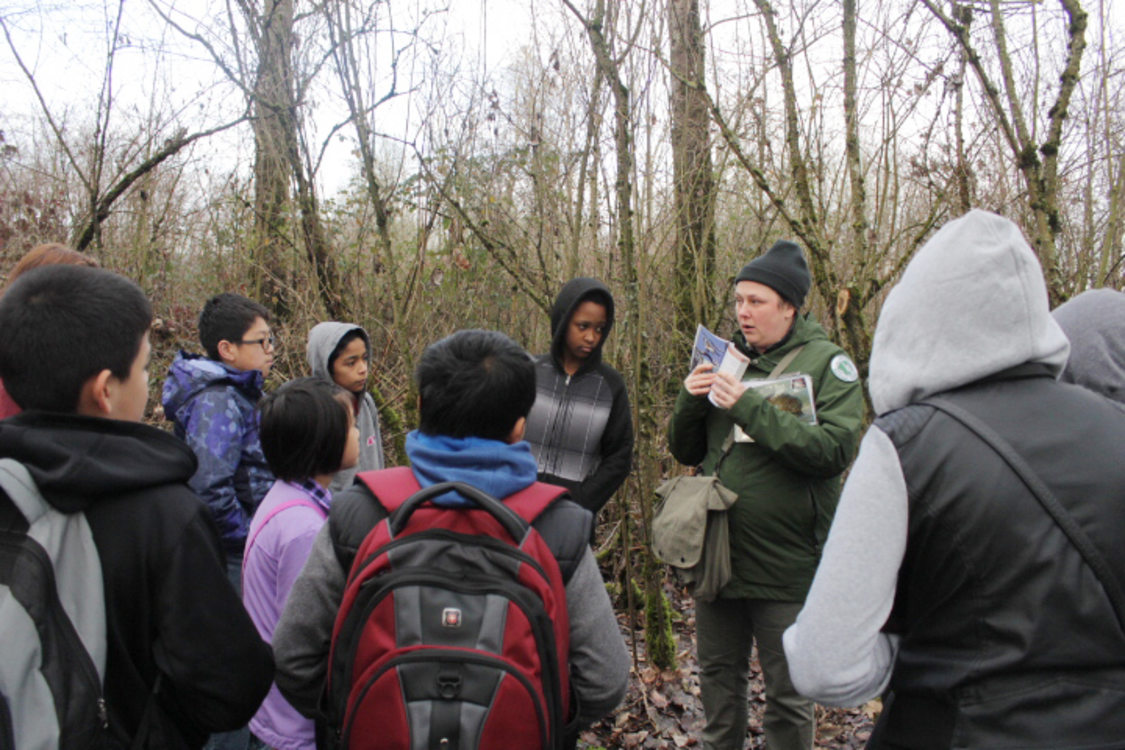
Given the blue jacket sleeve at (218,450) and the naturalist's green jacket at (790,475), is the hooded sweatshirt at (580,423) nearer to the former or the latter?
the naturalist's green jacket at (790,475)

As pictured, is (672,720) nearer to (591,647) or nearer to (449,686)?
(591,647)

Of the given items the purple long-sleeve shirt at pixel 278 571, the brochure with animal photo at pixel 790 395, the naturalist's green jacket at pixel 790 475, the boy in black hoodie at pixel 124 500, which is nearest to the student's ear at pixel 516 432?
the boy in black hoodie at pixel 124 500

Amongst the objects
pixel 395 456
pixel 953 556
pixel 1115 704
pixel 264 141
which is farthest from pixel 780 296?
pixel 264 141

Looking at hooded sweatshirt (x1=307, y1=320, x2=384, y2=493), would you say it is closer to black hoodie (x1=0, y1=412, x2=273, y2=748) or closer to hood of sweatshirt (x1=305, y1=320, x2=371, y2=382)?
hood of sweatshirt (x1=305, y1=320, x2=371, y2=382)

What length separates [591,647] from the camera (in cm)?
160

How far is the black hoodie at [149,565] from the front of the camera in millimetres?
1249

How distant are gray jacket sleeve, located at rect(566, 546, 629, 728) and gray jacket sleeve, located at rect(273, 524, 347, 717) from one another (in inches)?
21.6

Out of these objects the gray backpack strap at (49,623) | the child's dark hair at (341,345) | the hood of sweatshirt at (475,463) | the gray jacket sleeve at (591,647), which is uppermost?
the child's dark hair at (341,345)

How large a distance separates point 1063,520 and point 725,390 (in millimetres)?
1392

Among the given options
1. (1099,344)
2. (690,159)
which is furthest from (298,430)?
(690,159)

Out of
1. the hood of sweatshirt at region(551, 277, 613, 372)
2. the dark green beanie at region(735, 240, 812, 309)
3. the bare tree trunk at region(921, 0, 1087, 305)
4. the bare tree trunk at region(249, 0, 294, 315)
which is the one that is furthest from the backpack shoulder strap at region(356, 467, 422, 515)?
the bare tree trunk at region(249, 0, 294, 315)

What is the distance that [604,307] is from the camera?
10.9 ft

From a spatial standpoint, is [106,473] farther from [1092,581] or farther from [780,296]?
[780,296]

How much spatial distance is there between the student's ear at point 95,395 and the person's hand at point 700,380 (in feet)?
6.21
